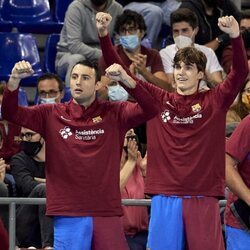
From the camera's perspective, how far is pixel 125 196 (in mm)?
9344

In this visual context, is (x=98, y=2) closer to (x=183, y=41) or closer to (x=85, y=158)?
(x=183, y=41)

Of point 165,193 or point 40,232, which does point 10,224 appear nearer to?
point 40,232

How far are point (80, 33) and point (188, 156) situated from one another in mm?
3909

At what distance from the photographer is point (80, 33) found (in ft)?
38.6

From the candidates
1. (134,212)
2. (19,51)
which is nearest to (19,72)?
(134,212)

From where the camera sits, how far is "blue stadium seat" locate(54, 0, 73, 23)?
1289cm

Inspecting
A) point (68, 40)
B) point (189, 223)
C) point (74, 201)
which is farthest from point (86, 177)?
point (68, 40)

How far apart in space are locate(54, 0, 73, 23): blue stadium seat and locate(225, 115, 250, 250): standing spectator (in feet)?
16.8

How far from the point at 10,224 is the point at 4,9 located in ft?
15.4

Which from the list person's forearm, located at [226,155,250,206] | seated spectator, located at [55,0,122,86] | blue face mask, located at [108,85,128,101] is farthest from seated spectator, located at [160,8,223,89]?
person's forearm, located at [226,155,250,206]

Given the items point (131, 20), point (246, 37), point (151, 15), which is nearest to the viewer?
point (131, 20)

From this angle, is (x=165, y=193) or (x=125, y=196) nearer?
(x=165, y=193)

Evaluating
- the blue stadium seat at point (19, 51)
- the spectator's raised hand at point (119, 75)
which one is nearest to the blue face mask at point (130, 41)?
the blue stadium seat at point (19, 51)

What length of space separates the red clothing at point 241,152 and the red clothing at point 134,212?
1253 millimetres
